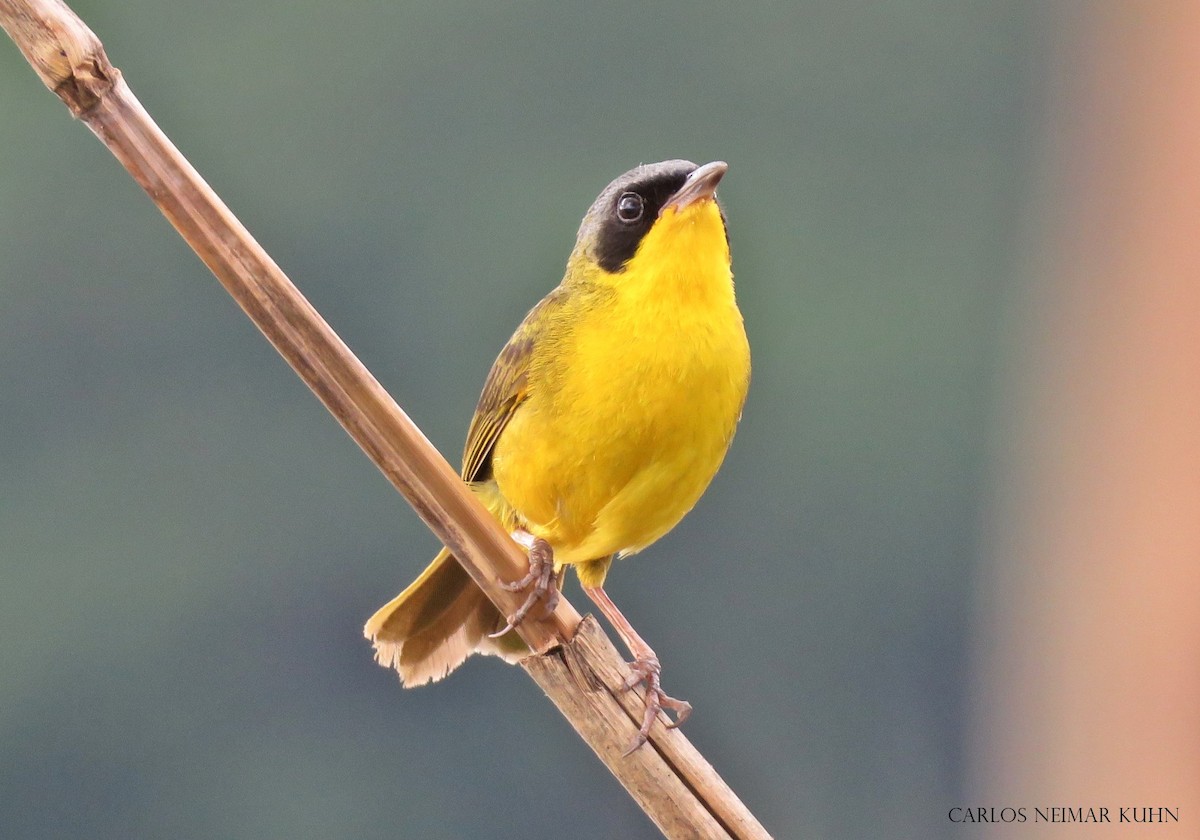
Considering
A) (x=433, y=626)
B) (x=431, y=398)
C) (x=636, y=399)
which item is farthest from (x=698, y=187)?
(x=431, y=398)

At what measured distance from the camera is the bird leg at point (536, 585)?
1.30 metres

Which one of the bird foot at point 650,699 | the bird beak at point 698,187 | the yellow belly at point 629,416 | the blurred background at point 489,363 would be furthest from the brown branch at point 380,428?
the blurred background at point 489,363

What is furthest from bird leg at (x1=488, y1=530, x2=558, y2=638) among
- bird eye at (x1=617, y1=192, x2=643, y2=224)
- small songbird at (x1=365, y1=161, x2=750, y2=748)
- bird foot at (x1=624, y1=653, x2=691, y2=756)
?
bird eye at (x1=617, y1=192, x2=643, y2=224)

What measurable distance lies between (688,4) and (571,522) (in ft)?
13.9

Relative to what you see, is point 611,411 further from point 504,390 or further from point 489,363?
point 489,363

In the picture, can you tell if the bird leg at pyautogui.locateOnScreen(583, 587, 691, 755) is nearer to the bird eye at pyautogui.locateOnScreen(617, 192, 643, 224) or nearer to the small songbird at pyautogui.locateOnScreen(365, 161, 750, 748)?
the small songbird at pyautogui.locateOnScreen(365, 161, 750, 748)

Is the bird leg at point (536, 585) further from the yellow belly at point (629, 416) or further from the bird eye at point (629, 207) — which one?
the bird eye at point (629, 207)

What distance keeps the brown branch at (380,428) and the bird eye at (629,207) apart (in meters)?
0.47

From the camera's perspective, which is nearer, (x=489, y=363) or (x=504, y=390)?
(x=504, y=390)

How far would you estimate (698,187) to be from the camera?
1.51m

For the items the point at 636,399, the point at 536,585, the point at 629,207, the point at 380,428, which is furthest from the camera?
the point at 629,207

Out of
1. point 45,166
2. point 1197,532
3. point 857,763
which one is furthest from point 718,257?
point 45,166

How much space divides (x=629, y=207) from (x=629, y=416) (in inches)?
11.0

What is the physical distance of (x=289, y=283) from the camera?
3.55 ft
